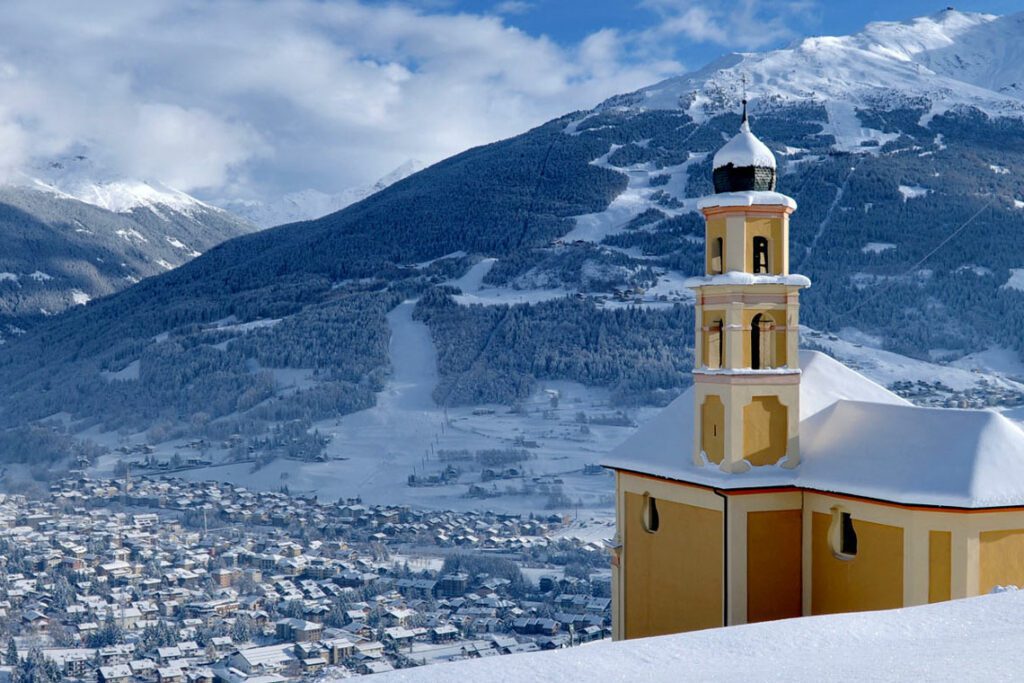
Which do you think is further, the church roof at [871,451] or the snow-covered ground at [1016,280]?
the snow-covered ground at [1016,280]

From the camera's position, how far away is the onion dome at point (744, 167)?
1633cm

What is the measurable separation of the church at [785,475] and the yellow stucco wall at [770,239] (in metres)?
0.02

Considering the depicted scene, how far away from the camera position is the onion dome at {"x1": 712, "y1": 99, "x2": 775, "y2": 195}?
1633 centimetres

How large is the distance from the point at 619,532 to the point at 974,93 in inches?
6648

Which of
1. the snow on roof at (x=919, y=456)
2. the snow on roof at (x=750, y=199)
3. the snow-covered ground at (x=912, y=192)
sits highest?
the snow-covered ground at (x=912, y=192)

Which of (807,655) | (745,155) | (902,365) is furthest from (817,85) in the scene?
(807,655)

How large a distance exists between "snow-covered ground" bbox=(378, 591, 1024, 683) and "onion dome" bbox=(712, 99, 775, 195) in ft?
30.6

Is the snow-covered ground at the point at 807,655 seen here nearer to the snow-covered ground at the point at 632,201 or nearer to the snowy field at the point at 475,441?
the snowy field at the point at 475,441

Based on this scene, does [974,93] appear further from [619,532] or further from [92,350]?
[619,532]

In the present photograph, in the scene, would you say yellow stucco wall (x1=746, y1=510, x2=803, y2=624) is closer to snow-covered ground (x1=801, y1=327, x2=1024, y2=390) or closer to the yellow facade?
the yellow facade

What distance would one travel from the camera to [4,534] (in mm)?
61094

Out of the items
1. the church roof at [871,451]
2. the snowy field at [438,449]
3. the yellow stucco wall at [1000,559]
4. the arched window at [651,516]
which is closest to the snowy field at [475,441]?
the snowy field at [438,449]

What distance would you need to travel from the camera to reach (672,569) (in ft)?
56.3

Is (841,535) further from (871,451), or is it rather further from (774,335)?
(774,335)
